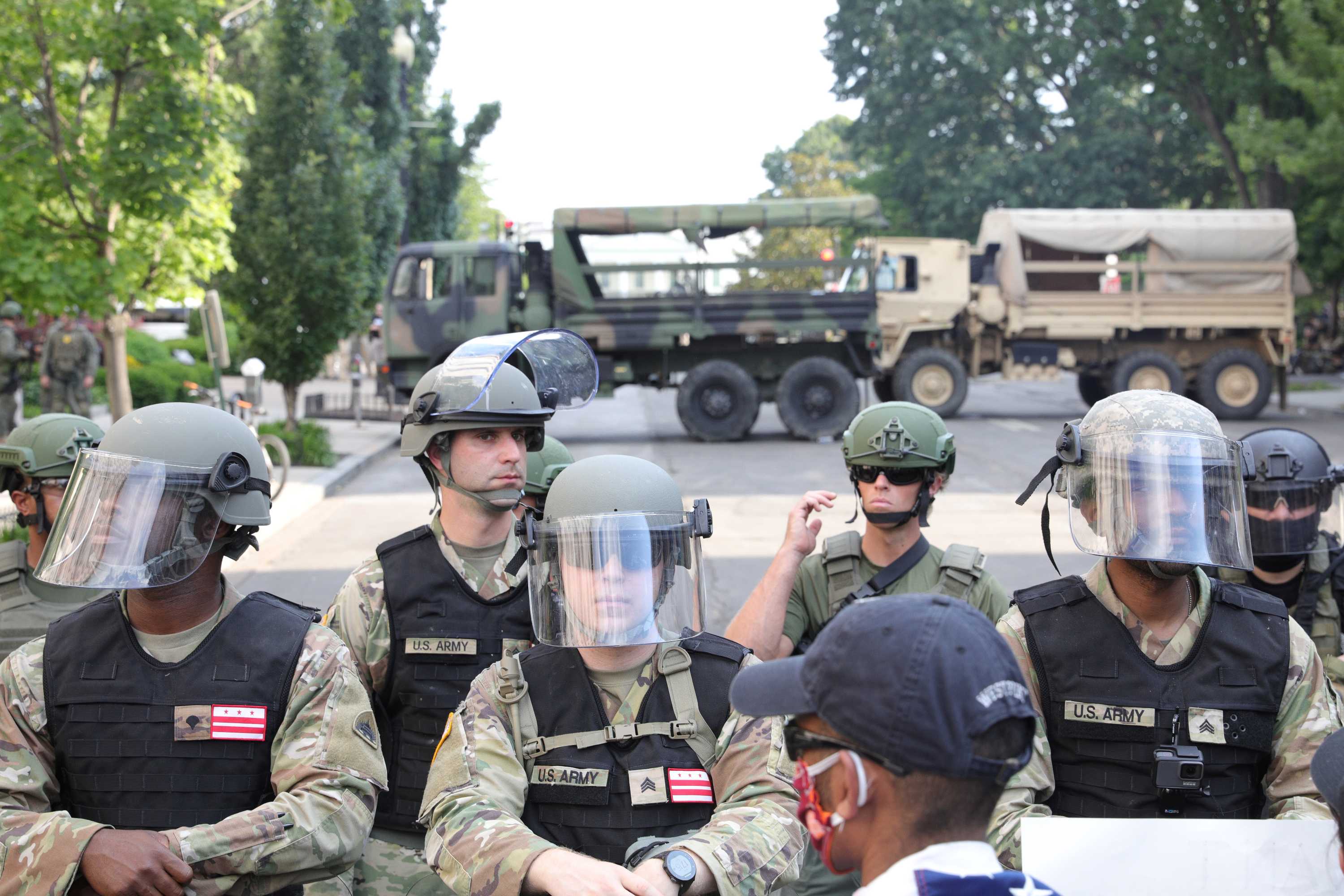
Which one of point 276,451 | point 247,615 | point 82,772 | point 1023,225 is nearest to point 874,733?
point 247,615

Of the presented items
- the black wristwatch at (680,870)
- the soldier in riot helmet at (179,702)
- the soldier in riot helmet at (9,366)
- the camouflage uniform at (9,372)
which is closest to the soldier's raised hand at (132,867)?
the soldier in riot helmet at (179,702)

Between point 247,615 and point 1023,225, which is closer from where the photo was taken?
point 247,615

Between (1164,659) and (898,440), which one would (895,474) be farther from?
(1164,659)

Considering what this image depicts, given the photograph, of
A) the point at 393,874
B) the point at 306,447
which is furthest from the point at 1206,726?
the point at 306,447

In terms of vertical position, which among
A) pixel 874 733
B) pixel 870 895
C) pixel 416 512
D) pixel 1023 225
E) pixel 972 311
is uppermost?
pixel 1023 225

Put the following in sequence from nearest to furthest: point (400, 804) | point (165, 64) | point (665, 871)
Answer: point (665, 871) → point (400, 804) → point (165, 64)

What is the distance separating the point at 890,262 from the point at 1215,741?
18.2 meters

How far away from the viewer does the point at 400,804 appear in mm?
3312

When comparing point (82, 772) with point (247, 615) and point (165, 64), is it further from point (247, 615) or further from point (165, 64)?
point (165, 64)

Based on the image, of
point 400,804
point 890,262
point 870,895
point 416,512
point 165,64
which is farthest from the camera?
point 890,262

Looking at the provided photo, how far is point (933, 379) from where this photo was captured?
66.8ft

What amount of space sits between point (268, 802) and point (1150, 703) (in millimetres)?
1855

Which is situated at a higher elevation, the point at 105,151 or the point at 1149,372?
the point at 105,151

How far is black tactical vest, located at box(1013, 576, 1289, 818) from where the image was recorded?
8.97 ft
